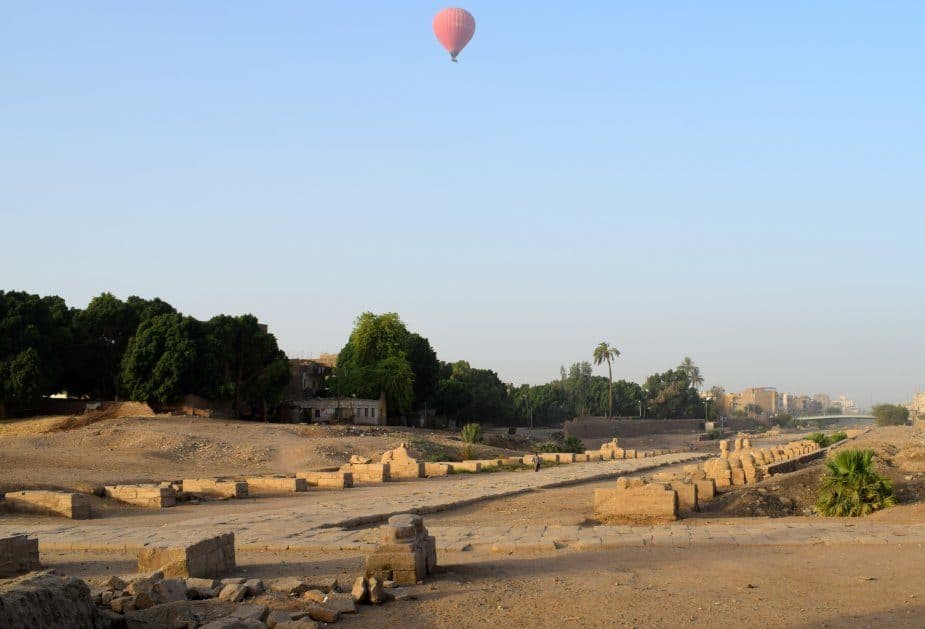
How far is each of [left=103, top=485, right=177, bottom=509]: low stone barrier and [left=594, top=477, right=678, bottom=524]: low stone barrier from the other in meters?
9.12

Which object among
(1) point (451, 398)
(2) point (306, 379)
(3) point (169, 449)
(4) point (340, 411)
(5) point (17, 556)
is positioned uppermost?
(2) point (306, 379)

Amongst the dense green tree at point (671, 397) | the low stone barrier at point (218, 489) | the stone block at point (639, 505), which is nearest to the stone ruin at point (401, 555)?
the stone block at point (639, 505)

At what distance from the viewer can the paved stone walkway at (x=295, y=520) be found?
1170 cm

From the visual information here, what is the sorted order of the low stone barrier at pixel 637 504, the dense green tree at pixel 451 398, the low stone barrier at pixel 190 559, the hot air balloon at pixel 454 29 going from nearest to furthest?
the low stone barrier at pixel 190 559, the low stone barrier at pixel 637 504, the hot air balloon at pixel 454 29, the dense green tree at pixel 451 398

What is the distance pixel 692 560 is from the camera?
9.70 metres

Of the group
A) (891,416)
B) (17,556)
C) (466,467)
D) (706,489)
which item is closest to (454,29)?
(466,467)

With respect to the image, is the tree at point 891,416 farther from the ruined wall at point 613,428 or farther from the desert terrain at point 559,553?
the desert terrain at point 559,553

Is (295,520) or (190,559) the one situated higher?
(190,559)

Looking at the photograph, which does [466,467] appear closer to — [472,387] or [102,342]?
[102,342]

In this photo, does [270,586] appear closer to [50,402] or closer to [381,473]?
[381,473]

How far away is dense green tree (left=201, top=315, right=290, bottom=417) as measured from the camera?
41.2 metres

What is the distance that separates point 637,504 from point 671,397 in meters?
86.5

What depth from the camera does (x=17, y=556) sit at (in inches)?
357

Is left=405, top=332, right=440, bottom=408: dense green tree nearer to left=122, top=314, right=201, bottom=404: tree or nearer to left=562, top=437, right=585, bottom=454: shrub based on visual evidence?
left=562, top=437, right=585, bottom=454: shrub
